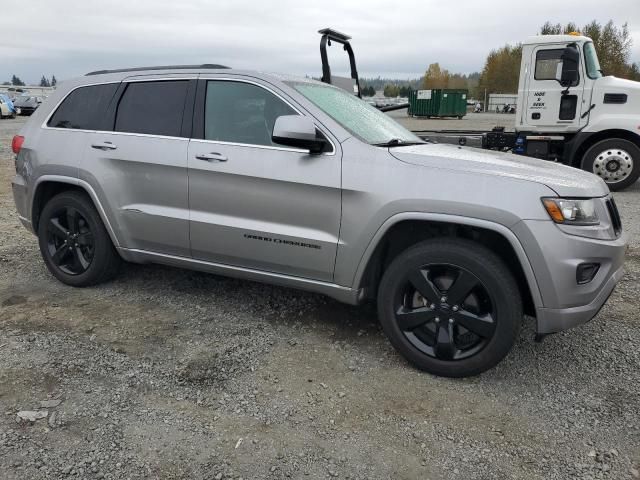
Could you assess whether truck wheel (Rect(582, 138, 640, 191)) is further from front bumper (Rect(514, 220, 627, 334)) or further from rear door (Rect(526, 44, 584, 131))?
front bumper (Rect(514, 220, 627, 334))

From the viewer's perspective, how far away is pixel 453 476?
2.47 m

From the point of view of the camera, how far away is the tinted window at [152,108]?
4008 mm

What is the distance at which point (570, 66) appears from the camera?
367 inches

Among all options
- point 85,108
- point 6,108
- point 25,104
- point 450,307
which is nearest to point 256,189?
point 450,307

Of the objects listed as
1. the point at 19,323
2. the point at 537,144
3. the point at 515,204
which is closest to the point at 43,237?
the point at 19,323

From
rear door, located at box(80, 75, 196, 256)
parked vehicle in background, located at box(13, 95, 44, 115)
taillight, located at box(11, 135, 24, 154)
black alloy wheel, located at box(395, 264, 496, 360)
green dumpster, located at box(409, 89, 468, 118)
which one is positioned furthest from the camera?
green dumpster, located at box(409, 89, 468, 118)

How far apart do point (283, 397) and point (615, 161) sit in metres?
8.44

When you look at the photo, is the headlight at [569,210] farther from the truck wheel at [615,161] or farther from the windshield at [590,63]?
the windshield at [590,63]

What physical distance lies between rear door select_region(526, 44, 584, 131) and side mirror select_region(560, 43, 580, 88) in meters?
0.10

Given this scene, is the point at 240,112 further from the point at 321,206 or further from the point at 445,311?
the point at 445,311

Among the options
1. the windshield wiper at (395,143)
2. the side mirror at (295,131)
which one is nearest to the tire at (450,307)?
the windshield wiper at (395,143)

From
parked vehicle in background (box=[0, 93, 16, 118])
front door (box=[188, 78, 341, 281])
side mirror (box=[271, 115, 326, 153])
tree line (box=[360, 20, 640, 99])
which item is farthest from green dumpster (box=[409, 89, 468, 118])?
side mirror (box=[271, 115, 326, 153])

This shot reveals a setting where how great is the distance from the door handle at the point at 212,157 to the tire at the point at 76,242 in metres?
1.16

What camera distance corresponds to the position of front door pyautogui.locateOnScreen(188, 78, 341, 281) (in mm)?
3410
